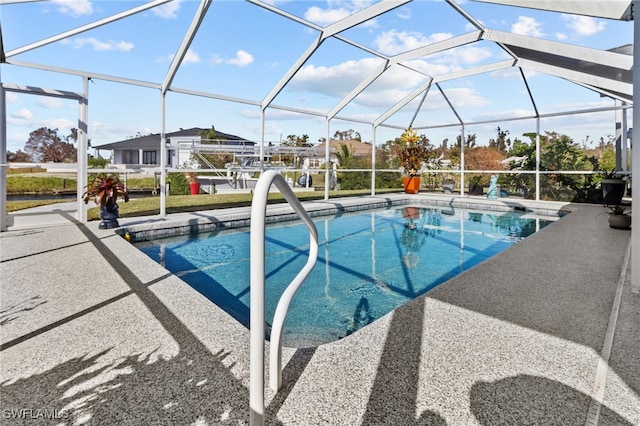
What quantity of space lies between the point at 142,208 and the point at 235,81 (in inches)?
157

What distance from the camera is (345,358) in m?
1.98

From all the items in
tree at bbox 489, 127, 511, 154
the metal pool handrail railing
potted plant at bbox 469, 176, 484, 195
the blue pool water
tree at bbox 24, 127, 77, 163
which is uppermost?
tree at bbox 489, 127, 511, 154

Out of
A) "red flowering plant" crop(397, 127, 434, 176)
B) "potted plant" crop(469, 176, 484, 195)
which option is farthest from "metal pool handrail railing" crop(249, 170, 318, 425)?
"potted plant" crop(469, 176, 484, 195)

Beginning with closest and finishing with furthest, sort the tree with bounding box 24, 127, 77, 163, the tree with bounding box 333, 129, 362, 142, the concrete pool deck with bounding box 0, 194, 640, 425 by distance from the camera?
the concrete pool deck with bounding box 0, 194, 640, 425
the tree with bounding box 24, 127, 77, 163
the tree with bounding box 333, 129, 362, 142

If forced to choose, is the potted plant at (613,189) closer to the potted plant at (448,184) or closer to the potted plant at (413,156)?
the potted plant at (413,156)

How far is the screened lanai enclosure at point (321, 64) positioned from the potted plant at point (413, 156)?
988mm

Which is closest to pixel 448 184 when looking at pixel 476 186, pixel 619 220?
pixel 476 186

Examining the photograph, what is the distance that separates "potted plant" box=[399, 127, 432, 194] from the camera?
1257 cm

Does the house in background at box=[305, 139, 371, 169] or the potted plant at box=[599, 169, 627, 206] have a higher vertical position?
the house in background at box=[305, 139, 371, 169]

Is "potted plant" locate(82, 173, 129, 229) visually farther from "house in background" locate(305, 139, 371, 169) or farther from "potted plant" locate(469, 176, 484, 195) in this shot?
"potted plant" locate(469, 176, 484, 195)

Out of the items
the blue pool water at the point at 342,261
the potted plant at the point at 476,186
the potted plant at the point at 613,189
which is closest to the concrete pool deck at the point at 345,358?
the blue pool water at the point at 342,261

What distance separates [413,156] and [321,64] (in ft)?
19.4

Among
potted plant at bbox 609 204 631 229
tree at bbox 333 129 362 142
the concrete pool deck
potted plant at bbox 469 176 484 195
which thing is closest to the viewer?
the concrete pool deck

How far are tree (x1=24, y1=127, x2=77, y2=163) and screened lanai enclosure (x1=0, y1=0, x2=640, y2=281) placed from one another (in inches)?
5.3
